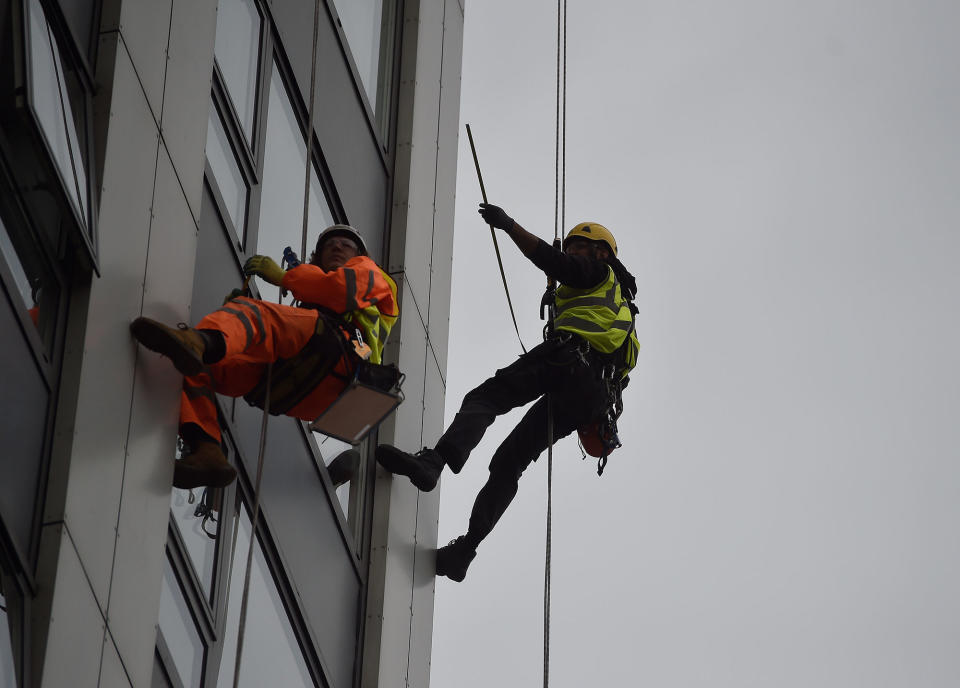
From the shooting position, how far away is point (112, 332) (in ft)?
24.2

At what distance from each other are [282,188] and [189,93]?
1.68m

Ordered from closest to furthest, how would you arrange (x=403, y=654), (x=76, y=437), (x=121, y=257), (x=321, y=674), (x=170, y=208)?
(x=76, y=437) < (x=121, y=257) < (x=170, y=208) < (x=321, y=674) < (x=403, y=654)

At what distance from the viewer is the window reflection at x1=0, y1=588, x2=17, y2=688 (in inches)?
245

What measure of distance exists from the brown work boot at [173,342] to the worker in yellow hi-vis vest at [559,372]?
3323mm

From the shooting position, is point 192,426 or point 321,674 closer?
point 192,426

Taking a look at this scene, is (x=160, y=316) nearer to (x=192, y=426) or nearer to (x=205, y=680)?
(x=192, y=426)

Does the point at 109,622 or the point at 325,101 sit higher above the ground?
the point at 325,101

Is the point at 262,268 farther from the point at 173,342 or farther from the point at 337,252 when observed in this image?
the point at 173,342

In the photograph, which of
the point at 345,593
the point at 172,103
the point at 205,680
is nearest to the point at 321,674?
the point at 345,593

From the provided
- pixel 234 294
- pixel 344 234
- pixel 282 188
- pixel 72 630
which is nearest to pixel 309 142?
pixel 282 188

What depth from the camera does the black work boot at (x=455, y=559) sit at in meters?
11.4

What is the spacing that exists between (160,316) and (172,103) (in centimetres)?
116

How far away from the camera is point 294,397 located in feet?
28.8

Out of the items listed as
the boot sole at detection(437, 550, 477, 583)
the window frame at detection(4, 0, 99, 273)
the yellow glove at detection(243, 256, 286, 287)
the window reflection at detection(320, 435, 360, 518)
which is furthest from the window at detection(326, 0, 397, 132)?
the window frame at detection(4, 0, 99, 273)
